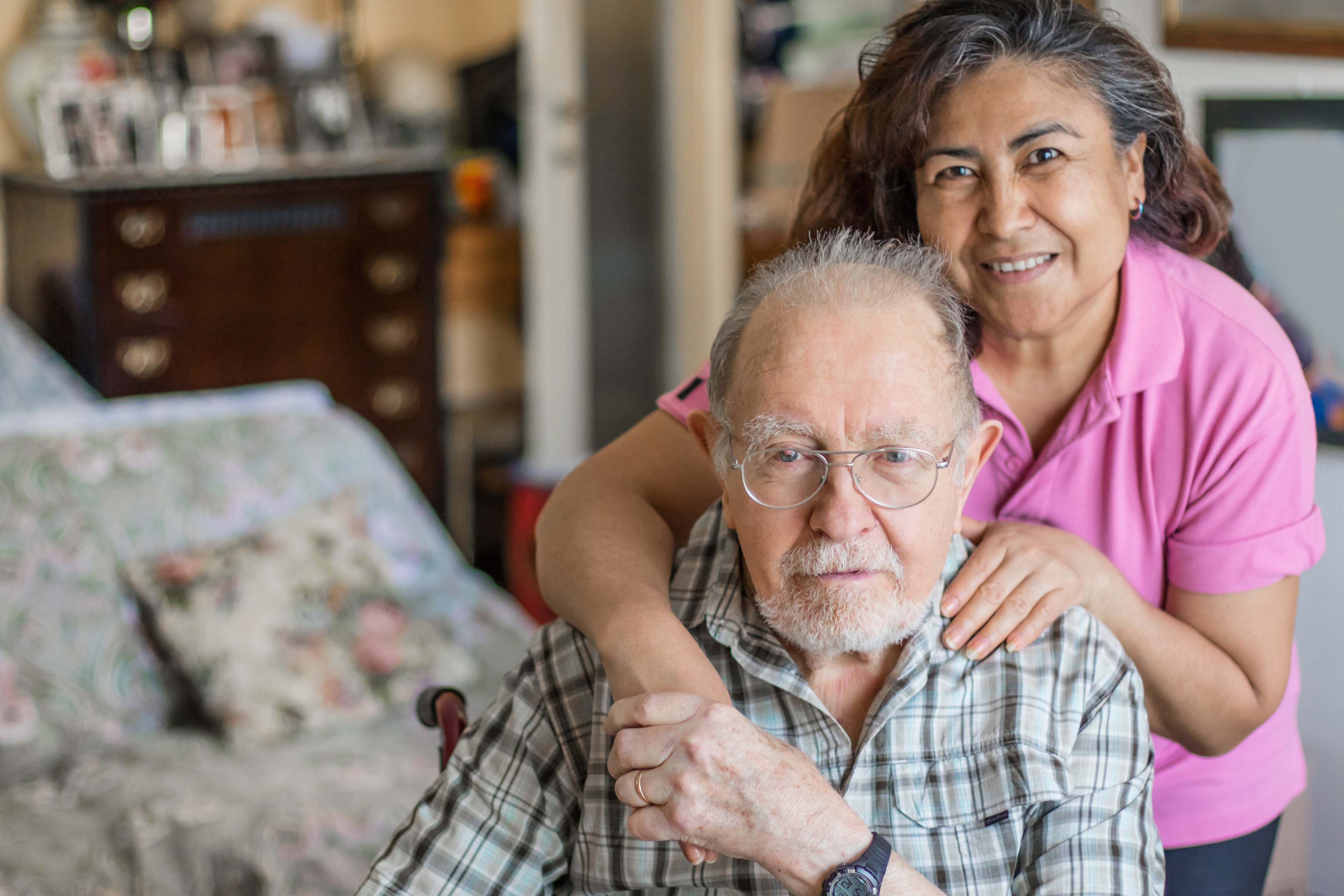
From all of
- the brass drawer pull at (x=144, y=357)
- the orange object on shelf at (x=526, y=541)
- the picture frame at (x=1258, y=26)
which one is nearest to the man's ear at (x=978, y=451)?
the picture frame at (x=1258, y=26)

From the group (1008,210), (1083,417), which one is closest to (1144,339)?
(1083,417)

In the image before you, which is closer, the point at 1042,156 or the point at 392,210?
the point at 1042,156

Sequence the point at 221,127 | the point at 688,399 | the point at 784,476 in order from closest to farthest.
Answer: the point at 784,476 < the point at 688,399 < the point at 221,127

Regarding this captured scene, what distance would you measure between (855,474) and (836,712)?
263 millimetres

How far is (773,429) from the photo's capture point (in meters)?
1.22

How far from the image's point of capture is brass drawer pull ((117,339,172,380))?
12.6 ft

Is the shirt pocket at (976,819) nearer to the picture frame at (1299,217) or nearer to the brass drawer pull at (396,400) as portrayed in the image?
the picture frame at (1299,217)

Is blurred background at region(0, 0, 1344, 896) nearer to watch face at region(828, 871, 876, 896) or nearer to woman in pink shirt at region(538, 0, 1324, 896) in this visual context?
woman in pink shirt at region(538, 0, 1324, 896)

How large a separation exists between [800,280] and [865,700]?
40 centimetres

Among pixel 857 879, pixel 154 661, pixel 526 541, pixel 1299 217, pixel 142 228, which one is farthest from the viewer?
pixel 142 228

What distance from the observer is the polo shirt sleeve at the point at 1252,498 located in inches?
53.2

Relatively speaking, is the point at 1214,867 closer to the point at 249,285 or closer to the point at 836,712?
the point at 836,712

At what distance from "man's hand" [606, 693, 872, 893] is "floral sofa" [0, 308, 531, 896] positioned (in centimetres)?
93

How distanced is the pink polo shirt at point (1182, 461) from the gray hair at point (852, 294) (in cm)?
14
